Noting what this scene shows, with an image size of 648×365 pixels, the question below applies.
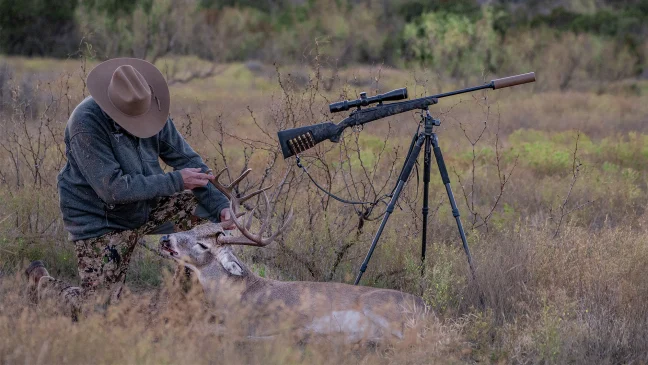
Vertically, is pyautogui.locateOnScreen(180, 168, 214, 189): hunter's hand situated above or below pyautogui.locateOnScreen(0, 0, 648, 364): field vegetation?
above

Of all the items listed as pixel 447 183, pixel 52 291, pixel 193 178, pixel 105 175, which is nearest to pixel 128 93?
pixel 105 175

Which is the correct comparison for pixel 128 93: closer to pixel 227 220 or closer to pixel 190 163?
pixel 190 163

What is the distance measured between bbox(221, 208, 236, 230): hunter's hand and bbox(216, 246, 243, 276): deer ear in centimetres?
15

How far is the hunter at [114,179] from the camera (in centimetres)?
497

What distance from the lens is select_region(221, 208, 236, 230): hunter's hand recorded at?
16.9 feet

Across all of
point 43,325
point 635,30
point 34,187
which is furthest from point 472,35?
point 43,325

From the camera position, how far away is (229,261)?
16.5 ft

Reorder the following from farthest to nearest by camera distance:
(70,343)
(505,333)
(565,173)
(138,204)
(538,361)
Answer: (565,173) → (138,204) → (505,333) → (538,361) → (70,343)

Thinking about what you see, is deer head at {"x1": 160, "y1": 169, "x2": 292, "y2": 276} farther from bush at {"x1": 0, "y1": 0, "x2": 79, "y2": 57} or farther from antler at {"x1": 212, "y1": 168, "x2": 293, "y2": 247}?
bush at {"x1": 0, "y1": 0, "x2": 79, "y2": 57}

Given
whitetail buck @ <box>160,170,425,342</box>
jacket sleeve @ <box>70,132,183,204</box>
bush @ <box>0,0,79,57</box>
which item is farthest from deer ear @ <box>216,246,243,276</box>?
bush @ <box>0,0,79,57</box>

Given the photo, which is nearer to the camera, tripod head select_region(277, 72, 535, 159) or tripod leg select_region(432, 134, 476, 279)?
tripod head select_region(277, 72, 535, 159)

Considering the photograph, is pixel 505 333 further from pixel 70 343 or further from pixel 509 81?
pixel 70 343

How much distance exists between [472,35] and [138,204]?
69.0 feet

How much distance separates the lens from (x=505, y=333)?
16.2 ft
